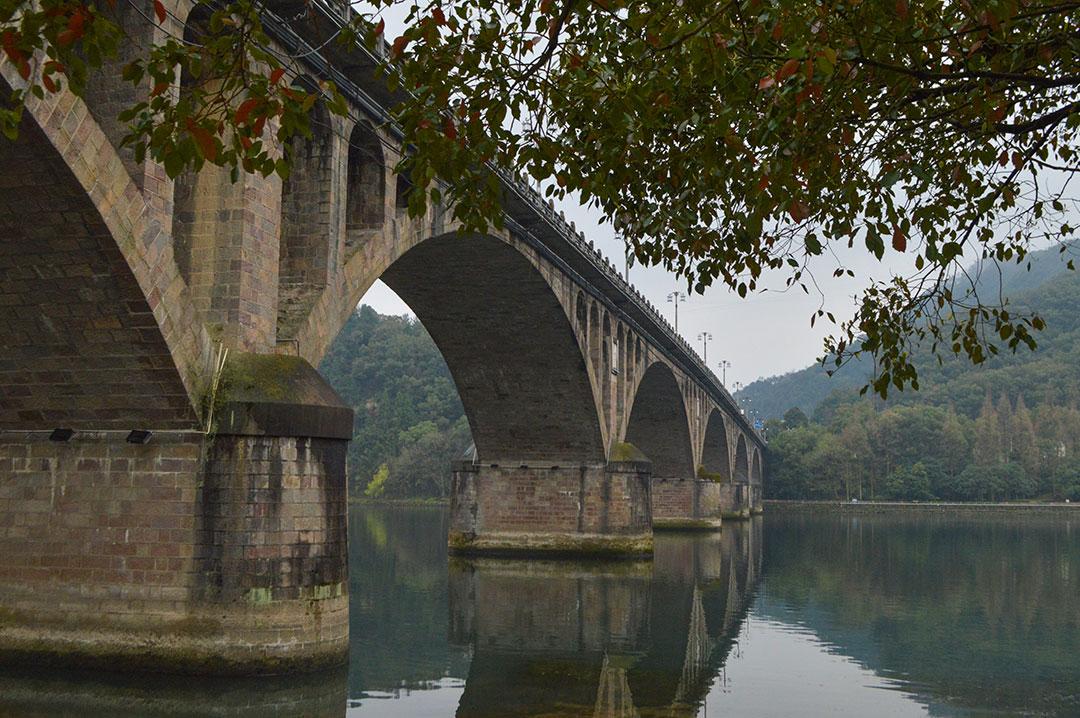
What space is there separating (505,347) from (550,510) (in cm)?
646

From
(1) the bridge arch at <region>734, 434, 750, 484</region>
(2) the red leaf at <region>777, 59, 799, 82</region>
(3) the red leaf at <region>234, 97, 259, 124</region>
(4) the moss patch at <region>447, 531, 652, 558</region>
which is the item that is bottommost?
(4) the moss patch at <region>447, 531, 652, 558</region>

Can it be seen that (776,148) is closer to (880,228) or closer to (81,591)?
(880,228)

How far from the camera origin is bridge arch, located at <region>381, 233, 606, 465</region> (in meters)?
32.5

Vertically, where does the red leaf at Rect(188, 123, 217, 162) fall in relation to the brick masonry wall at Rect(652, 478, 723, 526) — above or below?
above

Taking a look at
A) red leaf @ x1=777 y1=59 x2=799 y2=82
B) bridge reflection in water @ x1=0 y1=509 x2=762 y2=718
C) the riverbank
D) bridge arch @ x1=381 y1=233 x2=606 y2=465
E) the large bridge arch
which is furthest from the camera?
the riverbank

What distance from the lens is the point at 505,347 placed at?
38.7 metres

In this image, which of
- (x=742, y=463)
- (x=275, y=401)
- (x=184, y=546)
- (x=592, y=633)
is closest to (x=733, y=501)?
(x=742, y=463)

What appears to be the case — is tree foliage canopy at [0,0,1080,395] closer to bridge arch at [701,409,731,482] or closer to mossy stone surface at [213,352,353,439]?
mossy stone surface at [213,352,353,439]

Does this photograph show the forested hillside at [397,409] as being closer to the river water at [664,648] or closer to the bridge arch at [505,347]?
the bridge arch at [505,347]

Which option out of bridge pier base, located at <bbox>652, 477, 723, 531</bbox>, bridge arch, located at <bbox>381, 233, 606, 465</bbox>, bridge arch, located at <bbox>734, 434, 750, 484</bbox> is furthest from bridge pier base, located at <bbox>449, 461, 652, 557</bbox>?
bridge arch, located at <bbox>734, 434, 750, 484</bbox>

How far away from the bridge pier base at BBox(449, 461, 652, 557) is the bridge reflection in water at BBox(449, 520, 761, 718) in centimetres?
118

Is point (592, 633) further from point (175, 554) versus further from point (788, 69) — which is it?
point (788, 69)

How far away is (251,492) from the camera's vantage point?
14.9m

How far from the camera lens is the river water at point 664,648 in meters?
14.3
